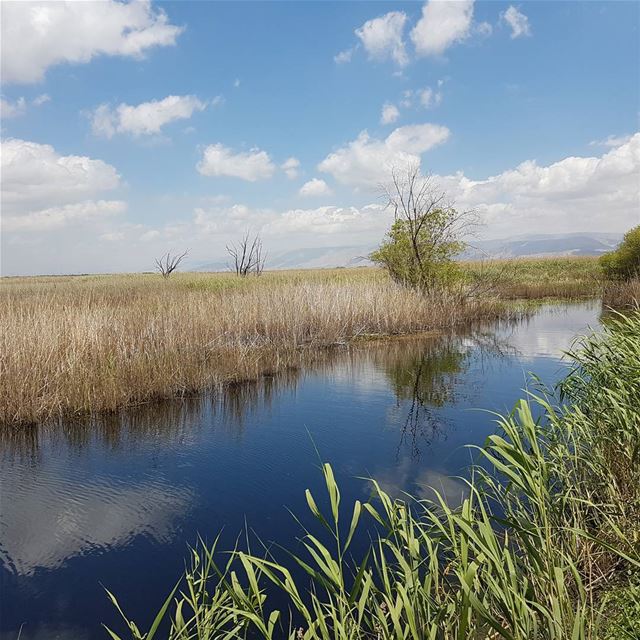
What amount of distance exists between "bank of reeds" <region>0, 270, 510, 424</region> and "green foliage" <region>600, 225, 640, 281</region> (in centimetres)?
1227

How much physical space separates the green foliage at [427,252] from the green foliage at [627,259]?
10.1 metres

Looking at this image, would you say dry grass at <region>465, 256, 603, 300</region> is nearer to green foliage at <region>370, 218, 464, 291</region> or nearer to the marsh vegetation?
green foliage at <region>370, 218, 464, 291</region>

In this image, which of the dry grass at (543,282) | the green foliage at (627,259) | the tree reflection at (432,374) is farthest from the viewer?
the dry grass at (543,282)

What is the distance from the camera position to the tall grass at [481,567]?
1.87 metres

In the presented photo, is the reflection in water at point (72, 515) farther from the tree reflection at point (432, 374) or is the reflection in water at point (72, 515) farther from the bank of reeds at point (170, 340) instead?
the tree reflection at point (432, 374)

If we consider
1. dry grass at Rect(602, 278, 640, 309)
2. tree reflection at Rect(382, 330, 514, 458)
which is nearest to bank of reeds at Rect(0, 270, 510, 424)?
tree reflection at Rect(382, 330, 514, 458)

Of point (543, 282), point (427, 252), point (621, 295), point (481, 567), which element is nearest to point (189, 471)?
point (481, 567)

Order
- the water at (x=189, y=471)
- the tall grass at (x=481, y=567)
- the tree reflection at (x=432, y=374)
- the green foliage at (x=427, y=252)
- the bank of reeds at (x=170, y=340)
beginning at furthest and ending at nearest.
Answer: the green foliage at (x=427, y=252)
the bank of reeds at (x=170, y=340)
the tree reflection at (x=432, y=374)
the water at (x=189, y=471)
the tall grass at (x=481, y=567)

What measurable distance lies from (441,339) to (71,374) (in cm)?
835

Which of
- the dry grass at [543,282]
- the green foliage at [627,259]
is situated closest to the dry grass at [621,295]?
the green foliage at [627,259]

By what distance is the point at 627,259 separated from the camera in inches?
845

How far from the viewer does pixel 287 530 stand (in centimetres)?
369

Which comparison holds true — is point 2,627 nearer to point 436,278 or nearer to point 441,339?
point 441,339

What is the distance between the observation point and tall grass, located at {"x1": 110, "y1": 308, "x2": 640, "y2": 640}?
1.87m
